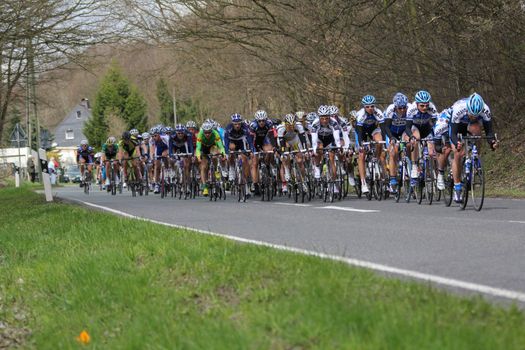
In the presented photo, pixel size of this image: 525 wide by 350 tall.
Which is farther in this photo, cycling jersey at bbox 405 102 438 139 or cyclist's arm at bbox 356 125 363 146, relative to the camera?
Result: cyclist's arm at bbox 356 125 363 146

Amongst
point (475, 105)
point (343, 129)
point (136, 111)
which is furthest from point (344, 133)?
point (136, 111)

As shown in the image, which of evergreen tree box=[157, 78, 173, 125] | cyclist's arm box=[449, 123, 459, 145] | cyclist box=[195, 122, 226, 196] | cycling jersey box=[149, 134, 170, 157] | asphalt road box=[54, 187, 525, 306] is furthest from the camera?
evergreen tree box=[157, 78, 173, 125]

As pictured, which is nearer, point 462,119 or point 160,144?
point 462,119

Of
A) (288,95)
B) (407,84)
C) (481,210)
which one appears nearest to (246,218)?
(481,210)

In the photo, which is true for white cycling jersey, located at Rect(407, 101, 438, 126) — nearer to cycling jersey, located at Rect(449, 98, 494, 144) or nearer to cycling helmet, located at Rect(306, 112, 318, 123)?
cycling jersey, located at Rect(449, 98, 494, 144)

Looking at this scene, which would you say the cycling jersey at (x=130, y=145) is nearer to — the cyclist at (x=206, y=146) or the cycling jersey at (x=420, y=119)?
the cyclist at (x=206, y=146)

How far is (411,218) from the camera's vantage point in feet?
46.5

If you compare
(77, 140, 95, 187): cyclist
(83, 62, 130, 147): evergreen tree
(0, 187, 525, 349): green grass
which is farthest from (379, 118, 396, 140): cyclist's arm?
(83, 62, 130, 147): evergreen tree

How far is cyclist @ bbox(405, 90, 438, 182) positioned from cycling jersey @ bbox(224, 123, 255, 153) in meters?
5.22

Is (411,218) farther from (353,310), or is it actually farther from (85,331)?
(353,310)

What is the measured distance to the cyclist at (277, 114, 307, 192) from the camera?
22797 mm

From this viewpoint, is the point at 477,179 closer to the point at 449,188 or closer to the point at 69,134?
the point at 449,188

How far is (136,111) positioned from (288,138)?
89.3 metres

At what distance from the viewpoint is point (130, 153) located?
3300cm
